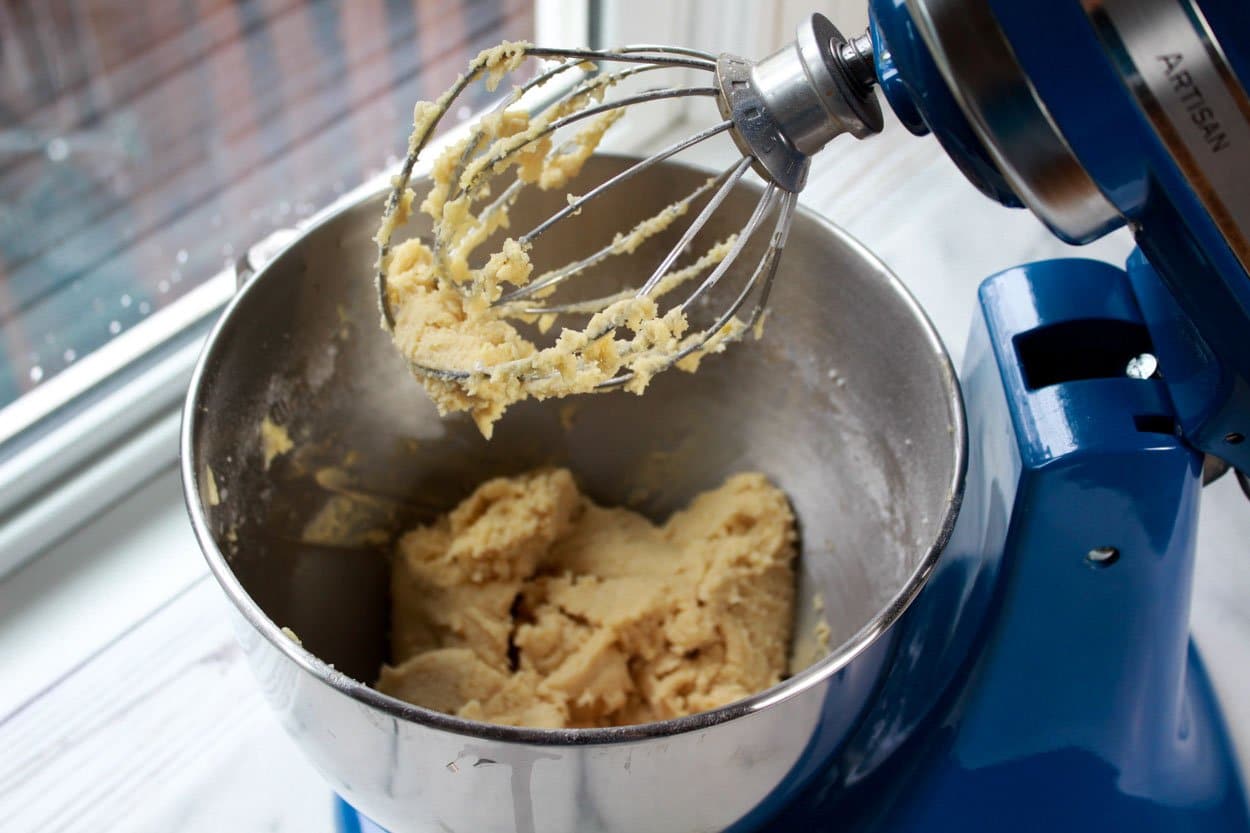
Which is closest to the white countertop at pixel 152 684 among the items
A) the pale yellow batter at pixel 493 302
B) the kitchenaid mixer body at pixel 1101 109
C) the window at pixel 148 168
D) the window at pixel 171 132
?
the window at pixel 148 168

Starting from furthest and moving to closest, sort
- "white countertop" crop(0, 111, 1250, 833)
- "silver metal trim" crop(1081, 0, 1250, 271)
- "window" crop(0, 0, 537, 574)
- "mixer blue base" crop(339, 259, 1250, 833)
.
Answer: "window" crop(0, 0, 537, 574) < "white countertop" crop(0, 111, 1250, 833) < "mixer blue base" crop(339, 259, 1250, 833) < "silver metal trim" crop(1081, 0, 1250, 271)

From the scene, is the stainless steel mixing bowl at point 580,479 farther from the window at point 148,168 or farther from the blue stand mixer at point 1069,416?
the window at point 148,168

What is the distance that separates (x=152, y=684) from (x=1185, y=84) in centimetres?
61

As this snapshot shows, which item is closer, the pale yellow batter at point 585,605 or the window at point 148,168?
the pale yellow batter at point 585,605

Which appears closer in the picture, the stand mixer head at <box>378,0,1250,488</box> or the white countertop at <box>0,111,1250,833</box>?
the stand mixer head at <box>378,0,1250,488</box>

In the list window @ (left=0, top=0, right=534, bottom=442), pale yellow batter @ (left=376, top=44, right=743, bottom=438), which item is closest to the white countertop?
window @ (left=0, top=0, right=534, bottom=442)

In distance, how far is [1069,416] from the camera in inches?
19.5

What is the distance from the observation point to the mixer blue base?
495mm

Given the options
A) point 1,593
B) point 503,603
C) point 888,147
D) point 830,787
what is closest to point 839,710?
point 830,787

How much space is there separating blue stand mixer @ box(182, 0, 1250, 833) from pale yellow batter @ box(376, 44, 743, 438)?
101mm

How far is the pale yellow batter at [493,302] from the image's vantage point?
51cm

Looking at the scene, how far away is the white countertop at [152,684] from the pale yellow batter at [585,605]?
0.09 meters

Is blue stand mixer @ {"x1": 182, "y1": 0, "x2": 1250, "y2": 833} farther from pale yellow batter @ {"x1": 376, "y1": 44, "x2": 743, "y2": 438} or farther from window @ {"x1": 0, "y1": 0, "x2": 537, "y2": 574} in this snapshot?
window @ {"x1": 0, "y1": 0, "x2": 537, "y2": 574}

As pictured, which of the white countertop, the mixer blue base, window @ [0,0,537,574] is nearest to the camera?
the mixer blue base
